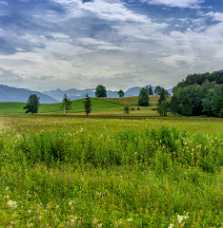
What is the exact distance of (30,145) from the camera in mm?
7684

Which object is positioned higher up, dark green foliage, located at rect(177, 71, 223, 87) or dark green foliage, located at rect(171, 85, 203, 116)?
dark green foliage, located at rect(177, 71, 223, 87)

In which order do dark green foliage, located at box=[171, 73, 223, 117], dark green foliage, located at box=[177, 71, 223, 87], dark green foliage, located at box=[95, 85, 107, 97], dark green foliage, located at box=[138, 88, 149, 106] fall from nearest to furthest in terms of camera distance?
1. dark green foliage, located at box=[171, 73, 223, 117]
2. dark green foliage, located at box=[177, 71, 223, 87]
3. dark green foliage, located at box=[138, 88, 149, 106]
4. dark green foliage, located at box=[95, 85, 107, 97]

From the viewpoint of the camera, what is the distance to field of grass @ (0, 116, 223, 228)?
13.8ft

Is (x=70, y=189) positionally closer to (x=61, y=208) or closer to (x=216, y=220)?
(x=61, y=208)

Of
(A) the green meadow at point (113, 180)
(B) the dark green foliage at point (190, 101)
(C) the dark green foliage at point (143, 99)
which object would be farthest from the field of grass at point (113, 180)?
(C) the dark green foliage at point (143, 99)

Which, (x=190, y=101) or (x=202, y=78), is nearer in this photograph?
(x=190, y=101)

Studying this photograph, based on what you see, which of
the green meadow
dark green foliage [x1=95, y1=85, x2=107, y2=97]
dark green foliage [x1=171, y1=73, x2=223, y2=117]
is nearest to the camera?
the green meadow

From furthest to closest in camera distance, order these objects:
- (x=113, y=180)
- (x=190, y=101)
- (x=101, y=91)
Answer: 1. (x=101, y=91)
2. (x=190, y=101)
3. (x=113, y=180)

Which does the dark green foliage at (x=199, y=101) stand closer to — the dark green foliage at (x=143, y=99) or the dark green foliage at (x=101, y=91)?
the dark green foliage at (x=143, y=99)

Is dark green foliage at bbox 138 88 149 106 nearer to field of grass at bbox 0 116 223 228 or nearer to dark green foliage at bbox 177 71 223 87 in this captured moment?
dark green foliage at bbox 177 71 223 87

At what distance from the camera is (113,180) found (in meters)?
5.64

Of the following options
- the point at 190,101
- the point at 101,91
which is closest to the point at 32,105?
the point at 101,91

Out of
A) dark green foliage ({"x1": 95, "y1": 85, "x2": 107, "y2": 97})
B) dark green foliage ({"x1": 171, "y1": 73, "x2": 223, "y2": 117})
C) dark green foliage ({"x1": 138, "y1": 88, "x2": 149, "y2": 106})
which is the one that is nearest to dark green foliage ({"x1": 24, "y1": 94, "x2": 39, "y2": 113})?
dark green foliage ({"x1": 138, "y1": 88, "x2": 149, "y2": 106})

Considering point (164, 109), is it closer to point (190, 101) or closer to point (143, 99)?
point (190, 101)
